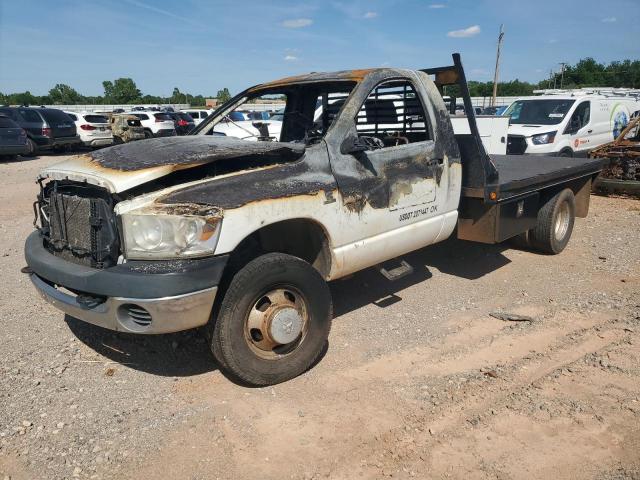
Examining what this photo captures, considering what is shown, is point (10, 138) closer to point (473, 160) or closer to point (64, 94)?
point (473, 160)

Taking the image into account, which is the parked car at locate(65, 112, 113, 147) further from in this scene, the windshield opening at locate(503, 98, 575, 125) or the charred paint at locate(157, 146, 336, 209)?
the charred paint at locate(157, 146, 336, 209)

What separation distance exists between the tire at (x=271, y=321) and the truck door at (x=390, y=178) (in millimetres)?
427

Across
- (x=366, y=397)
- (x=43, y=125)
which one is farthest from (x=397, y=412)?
(x=43, y=125)

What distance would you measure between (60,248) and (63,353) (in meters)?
0.93

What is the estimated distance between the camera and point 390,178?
397 centimetres

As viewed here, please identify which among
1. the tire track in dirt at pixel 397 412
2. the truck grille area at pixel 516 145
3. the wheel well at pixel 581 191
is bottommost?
the tire track in dirt at pixel 397 412

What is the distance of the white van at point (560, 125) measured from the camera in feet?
35.1

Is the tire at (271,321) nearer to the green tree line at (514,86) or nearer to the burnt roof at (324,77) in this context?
the burnt roof at (324,77)

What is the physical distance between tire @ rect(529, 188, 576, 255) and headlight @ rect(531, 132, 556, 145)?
4541mm

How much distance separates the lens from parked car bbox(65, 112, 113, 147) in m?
20.6

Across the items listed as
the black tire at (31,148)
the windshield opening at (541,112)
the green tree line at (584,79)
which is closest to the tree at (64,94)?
the green tree line at (584,79)

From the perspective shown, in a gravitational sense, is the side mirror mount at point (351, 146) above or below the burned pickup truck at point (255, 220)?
above

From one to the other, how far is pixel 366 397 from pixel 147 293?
1.52 meters

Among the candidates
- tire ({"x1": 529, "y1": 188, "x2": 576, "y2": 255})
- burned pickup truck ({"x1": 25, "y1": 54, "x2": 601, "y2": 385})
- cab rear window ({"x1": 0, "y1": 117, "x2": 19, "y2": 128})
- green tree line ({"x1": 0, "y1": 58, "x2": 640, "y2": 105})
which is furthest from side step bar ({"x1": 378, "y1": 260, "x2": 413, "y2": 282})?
green tree line ({"x1": 0, "y1": 58, "x2": 640, "y2": 105})
